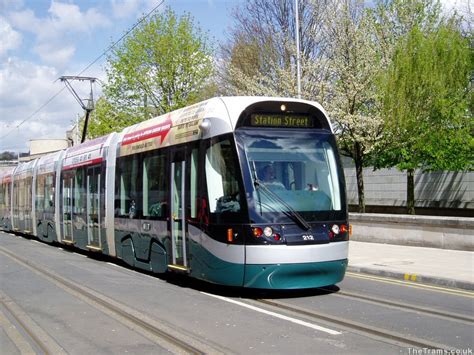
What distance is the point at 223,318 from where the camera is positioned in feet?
27.3

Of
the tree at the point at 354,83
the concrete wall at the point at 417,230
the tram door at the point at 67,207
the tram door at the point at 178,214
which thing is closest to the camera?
the tram door at the point at 178,214

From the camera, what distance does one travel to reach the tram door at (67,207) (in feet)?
61.7

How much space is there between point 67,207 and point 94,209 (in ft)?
11.2

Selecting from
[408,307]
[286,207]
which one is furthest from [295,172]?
[408,307]

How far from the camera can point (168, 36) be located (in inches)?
1375

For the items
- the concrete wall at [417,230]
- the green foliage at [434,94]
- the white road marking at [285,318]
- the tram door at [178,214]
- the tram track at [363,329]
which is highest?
the green foliage at [434,94]

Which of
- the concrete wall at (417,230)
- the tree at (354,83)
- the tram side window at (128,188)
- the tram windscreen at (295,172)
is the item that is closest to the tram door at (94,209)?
the tram side window at (128,188)

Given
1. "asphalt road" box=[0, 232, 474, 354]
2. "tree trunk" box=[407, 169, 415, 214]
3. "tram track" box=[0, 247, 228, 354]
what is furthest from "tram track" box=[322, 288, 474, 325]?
"tree trunk" box=[407, 169, 415, 214]

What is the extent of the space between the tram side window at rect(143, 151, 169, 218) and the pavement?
4639 millimetres

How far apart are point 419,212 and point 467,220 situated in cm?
1513

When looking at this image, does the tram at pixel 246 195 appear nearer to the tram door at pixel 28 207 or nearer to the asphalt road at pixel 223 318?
the asphalt road at pixel 223 318

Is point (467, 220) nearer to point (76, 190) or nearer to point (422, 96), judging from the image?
point (422, 96)

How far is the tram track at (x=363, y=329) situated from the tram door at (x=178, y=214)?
2.12 m

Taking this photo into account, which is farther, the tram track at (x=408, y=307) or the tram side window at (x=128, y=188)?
the tram side window at (x=128, y=188)
